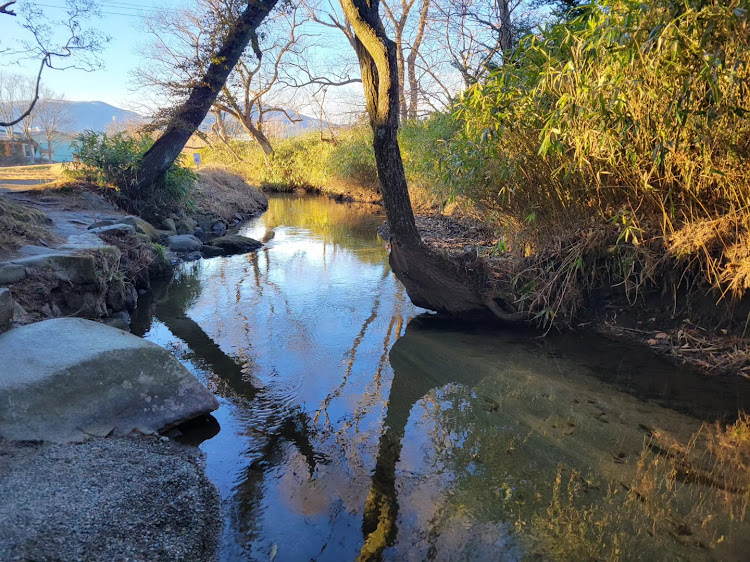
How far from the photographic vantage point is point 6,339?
3006 millimetres

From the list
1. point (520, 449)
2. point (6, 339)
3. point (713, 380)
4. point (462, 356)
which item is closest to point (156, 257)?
point (6, 339)

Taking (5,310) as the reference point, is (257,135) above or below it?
above

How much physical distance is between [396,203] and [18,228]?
3.72 metres

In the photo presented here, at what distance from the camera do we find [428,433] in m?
3.17

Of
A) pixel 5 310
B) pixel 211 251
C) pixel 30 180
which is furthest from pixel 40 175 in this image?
pixel 5 310

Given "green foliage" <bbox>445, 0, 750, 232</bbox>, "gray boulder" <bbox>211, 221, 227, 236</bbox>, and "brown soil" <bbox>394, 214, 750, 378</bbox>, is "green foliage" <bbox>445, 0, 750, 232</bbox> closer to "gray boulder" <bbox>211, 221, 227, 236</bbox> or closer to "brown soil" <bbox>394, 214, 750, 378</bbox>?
"brown soil" <bbox>394, 214, 750, 378</bbox>

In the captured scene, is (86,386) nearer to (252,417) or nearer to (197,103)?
(252,417)

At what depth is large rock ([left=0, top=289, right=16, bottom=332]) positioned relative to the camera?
320 centimetres

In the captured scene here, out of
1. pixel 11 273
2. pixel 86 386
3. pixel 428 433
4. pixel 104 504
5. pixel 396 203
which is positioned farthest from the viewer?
pixel 396 203

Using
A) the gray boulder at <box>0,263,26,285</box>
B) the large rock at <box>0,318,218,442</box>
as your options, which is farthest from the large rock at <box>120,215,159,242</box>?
the large rock at <box>0,318,218,442</box>

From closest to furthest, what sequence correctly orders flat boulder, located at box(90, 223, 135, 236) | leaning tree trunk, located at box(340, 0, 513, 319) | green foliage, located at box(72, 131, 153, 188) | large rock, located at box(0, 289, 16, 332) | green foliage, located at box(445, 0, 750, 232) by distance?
green foliage, located at box(445, 0, 750, 232)
large rock, located at box(0, 289, 16, 332)
leaning tree trunk, located at box(340, 0, 513, 319)
flat boulder, located at box(90, 223, 135, 236)
green foliage, located at box(72, 131, 153, 188)

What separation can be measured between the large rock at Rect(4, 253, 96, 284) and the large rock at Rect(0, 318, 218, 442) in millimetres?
1456

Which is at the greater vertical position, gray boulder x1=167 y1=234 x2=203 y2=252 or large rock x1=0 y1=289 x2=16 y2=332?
large rock x1=0 y1=289 x2=16 y2=332

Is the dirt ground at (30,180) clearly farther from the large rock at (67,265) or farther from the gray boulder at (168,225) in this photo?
the large rock at (67,265)
